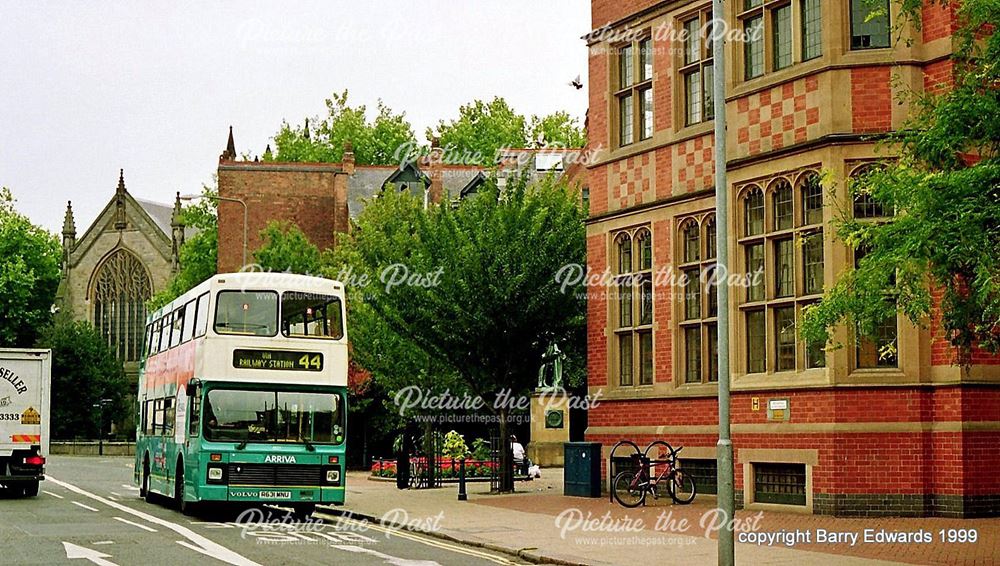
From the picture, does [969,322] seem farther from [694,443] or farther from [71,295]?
[71,295]

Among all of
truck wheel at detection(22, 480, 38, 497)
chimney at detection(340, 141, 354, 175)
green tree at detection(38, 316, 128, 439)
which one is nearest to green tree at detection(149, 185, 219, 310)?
green tree at detection(38, 316, 128, 439)

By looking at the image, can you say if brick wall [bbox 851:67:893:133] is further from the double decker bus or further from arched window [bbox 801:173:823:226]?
the double decker bus

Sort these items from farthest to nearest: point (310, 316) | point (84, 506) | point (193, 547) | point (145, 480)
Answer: point (145, 480) < point (84, 506) < point (310, 316) < point (193, 547)

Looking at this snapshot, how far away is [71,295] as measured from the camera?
321ft

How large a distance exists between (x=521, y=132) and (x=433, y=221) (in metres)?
57.2

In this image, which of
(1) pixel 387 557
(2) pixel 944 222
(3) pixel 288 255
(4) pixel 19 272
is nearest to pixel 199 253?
(4) pixel 19 272

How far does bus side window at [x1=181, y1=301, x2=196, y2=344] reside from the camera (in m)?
24.3

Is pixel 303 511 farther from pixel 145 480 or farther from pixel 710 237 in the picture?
pixel 710 237

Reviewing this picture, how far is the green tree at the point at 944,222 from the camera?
12.7 m

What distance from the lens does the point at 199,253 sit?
80.9 meters

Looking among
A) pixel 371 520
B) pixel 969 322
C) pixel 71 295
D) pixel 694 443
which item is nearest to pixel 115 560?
pixel 371 520

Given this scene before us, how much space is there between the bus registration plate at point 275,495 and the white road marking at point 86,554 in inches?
195

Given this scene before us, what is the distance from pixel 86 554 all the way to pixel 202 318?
723 cm

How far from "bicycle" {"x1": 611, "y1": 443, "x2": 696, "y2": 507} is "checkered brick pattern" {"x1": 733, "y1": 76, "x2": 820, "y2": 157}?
5439mm
